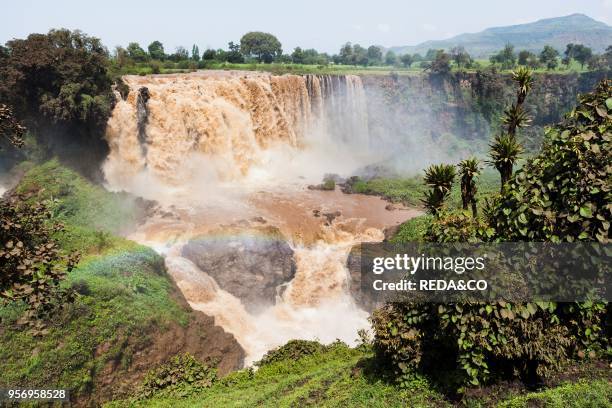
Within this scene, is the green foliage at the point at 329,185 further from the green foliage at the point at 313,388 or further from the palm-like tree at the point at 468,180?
the palm-like tree at the point at 468,180

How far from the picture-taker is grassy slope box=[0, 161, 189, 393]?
12.1 m

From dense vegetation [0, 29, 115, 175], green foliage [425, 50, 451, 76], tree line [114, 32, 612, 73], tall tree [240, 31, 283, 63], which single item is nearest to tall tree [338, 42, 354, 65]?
tree line [114, 32, 612, 73]

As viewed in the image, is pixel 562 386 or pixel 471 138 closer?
pixel 562 386

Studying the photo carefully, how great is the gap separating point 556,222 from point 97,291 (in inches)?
530

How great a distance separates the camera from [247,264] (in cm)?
1994

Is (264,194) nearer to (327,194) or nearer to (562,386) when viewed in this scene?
(327,194)

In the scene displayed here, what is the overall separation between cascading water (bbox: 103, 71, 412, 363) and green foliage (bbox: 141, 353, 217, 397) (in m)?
3.50

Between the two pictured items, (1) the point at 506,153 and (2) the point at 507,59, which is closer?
(1) the point at 506,153

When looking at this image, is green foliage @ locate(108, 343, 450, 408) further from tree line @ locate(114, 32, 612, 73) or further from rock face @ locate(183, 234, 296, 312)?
tree line @ locate(114, 32, 612, 73)

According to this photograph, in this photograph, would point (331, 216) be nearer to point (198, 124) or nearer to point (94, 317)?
point (198, 124)

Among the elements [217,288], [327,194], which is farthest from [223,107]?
[217,288]

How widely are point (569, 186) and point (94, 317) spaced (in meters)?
13.3

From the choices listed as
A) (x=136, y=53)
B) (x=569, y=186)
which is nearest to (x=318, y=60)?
(x=136, y=53)

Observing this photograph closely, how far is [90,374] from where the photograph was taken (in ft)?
41.7
